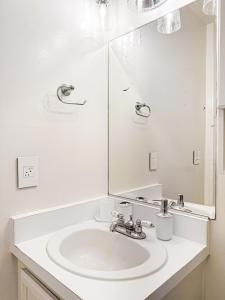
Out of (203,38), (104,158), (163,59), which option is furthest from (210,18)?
(104,158)

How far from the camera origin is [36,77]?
3.58 ft

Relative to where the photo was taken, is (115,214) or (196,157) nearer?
(196,157)

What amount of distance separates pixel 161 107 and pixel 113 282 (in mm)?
855

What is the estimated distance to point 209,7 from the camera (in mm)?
1005

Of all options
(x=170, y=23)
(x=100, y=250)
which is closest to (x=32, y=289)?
(x=100, y=250)

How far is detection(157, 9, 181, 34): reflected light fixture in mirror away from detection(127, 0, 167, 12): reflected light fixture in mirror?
80 millimetres

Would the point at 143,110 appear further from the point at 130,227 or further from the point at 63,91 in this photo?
the point at 130,227

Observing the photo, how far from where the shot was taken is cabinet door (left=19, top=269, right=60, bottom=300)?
2.73 ft

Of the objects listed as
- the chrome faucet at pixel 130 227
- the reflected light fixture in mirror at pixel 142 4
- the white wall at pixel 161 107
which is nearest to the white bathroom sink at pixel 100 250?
the chrome faucet at pixel 130 227

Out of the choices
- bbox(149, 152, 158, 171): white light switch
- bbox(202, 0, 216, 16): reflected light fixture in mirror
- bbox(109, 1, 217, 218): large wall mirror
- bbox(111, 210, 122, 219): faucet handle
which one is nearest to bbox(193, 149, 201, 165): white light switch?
bbox(109, 1, 217, 218): large wall mirror

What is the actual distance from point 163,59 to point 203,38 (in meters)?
0.25

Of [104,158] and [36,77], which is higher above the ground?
[36,77]

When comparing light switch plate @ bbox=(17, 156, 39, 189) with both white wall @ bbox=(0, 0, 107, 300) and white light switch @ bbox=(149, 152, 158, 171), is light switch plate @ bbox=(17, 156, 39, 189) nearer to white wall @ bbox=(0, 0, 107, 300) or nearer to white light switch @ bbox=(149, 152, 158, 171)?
white wall @ bbox=(0, 0, 107, 300)

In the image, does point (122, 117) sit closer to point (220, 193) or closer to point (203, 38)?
point (203, 38)
